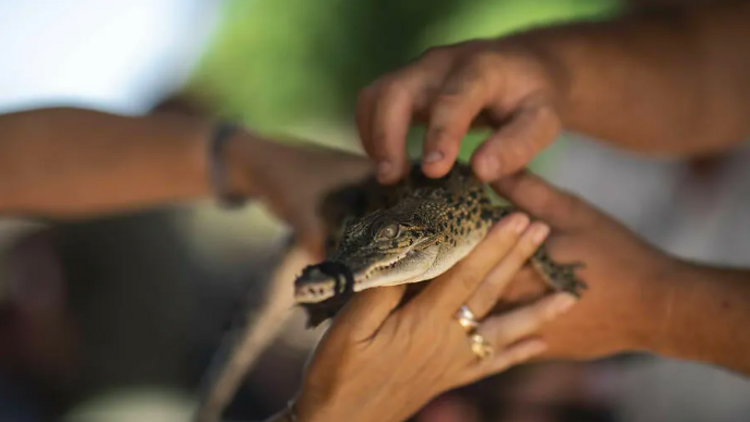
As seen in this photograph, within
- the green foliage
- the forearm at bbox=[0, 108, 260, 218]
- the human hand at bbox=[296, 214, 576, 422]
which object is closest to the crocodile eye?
the human hand at bbox=[296, 214, 576, 422]

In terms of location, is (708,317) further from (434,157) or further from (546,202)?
(434,157)

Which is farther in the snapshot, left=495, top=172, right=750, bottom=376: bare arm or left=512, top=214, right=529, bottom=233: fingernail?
left=495, top=172, right=750, bottom=376: bare arm

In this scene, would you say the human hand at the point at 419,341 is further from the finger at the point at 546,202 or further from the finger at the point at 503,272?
the finger at the point at 546,202

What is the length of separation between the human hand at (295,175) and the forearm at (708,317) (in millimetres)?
878

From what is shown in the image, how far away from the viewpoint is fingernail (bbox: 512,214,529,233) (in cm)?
159

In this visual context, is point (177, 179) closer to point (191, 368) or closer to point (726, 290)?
point (726, 290)

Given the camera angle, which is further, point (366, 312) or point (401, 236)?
point (401, 236)

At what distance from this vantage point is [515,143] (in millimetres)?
1724

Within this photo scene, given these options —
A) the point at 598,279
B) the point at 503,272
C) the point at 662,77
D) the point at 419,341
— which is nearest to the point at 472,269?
the point at 503,272

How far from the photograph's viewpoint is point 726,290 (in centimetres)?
174

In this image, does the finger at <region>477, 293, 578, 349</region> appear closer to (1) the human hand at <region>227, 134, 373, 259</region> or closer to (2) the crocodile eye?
(2) the crocodile eye

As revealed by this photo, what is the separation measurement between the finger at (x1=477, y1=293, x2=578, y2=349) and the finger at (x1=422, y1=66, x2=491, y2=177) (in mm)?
350

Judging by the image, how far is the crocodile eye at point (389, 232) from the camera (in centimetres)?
143

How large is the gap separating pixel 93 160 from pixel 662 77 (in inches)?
75.0
